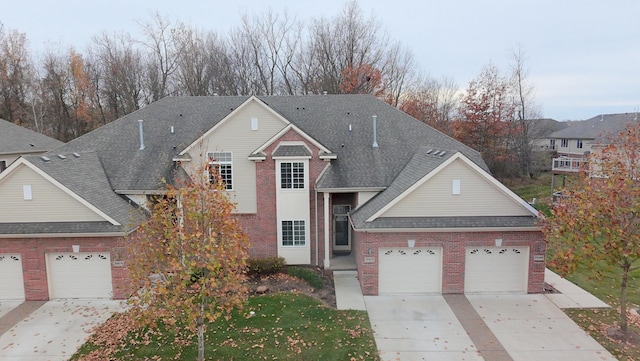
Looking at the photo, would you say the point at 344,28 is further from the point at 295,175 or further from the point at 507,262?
the point at 507,262

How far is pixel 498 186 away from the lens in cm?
1498

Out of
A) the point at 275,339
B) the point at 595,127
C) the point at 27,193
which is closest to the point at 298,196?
the point at 275,339

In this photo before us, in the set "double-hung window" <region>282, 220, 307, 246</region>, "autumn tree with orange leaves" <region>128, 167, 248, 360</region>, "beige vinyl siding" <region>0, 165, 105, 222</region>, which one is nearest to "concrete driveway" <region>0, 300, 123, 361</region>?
"beige vinyl siding" <region>0, 165, 105, 222</region>

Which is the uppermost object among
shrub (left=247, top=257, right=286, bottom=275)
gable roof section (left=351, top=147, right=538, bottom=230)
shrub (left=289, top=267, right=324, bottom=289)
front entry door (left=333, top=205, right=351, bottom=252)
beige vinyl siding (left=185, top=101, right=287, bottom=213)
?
beige vinyl siding (left=185, top=101, right=287, bottom=213)

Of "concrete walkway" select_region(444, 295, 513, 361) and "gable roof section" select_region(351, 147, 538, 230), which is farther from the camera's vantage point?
"gable roof section" select_region(351, 147, 538, 230)

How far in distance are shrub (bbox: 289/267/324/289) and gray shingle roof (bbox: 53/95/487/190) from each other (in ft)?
12.3

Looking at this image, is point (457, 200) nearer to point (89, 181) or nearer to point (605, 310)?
point (605, 310)

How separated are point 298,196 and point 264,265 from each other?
3.34 meters

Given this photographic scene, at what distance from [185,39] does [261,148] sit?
32626 millimetres

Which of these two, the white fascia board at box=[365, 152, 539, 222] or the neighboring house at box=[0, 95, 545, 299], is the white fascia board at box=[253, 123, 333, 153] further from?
the white fascia board at box=[365, 152, 539, 222]

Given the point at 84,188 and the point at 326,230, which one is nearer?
the point at 84,188

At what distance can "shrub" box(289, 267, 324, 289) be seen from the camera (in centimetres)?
1611

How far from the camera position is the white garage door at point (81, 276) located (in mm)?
15000

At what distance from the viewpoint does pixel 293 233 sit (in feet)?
59.8
